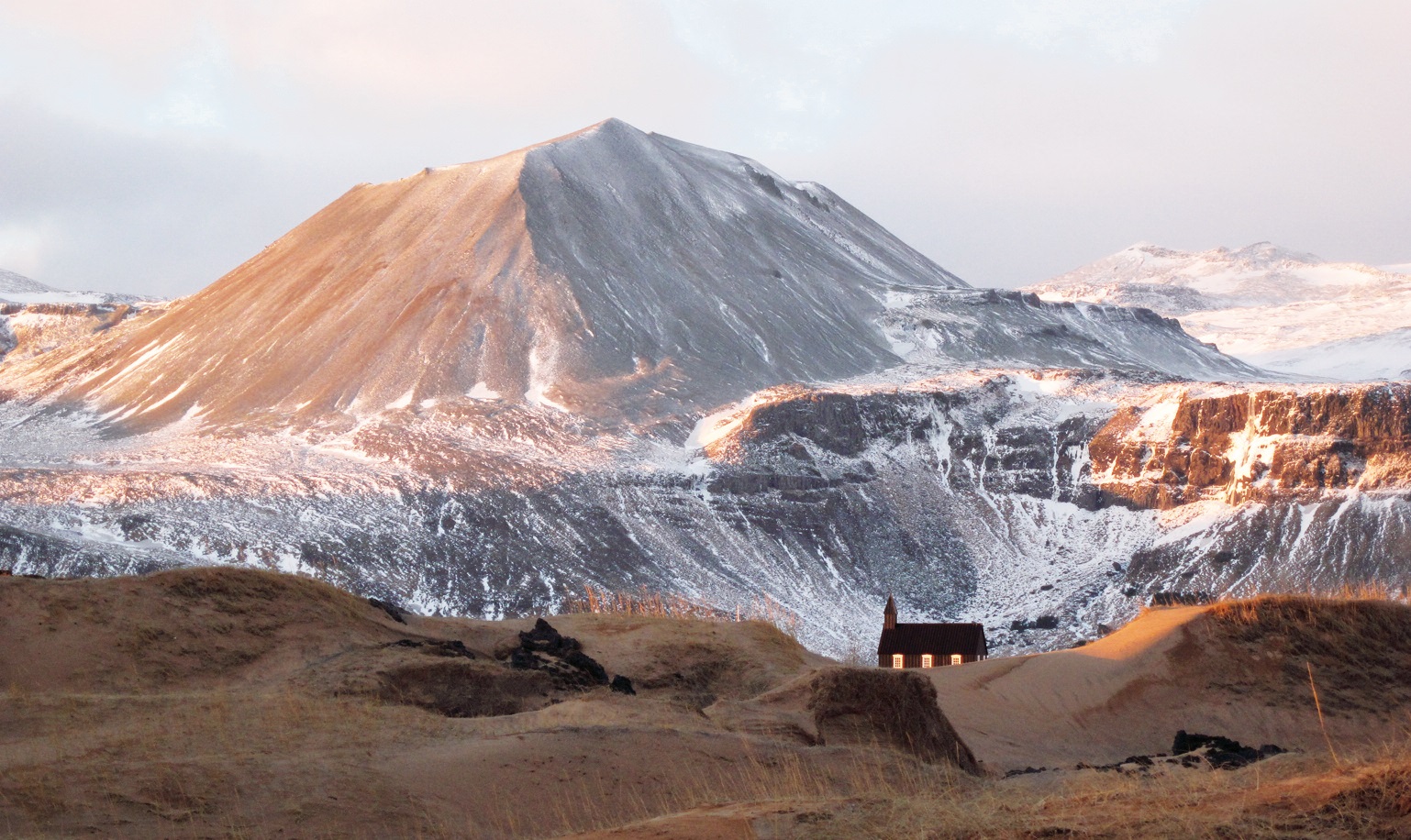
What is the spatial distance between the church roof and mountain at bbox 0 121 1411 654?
71.2 ft

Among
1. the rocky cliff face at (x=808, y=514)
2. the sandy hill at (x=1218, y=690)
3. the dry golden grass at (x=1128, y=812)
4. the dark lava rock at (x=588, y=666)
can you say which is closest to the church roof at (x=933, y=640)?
the rocky cliff face at (x=808, y=514)

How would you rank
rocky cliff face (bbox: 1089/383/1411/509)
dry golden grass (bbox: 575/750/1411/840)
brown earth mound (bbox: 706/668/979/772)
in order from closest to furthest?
1. dry golden grass (bbox: 575/750/1411/840)
2. brown earth mound (bbox: 706/668/979/772)
3. rocky cliff face (bbox: 1089/383/1411/509)

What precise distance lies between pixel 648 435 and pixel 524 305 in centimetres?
2643

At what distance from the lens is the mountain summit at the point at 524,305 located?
410ft

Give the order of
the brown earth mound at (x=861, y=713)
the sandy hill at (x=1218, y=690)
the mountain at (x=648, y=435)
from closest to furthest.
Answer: the brown earth mound at (x=861, y=713) → the sandy hill at (x=1218, y=690) → the mountain at (x=648, y=435)

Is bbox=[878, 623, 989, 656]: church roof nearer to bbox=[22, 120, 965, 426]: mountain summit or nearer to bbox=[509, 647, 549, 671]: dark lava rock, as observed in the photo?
bbox=[509, 647, 549, 671]: dark lava rock

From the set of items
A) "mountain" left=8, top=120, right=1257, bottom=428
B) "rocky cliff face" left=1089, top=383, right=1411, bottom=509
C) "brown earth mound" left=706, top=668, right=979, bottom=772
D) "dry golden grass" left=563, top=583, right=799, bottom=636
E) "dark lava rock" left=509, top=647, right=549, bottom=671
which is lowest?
"dry golden grass" left=563, top=583, right=799, bottom=636

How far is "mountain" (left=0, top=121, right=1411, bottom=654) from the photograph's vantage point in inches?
3536

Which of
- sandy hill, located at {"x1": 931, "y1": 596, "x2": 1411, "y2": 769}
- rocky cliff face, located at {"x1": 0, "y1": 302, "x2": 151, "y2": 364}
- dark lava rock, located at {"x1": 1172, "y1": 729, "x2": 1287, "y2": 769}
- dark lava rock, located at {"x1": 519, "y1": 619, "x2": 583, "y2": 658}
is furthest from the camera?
rocky cliff face, located at {"x1": 0, "y1": 302, "x2": 151, "y2": 364}

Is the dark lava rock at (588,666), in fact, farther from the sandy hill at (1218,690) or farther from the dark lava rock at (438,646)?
the sandy hill at (1218,690)

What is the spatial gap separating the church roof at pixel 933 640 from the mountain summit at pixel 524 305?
63.6m

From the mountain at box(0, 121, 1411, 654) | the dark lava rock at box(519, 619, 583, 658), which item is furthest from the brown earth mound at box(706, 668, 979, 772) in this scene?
the mountain at box(0, 121, 1411, 654)

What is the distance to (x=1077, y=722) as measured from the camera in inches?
1053

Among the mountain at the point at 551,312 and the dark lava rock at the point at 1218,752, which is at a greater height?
the mountain at the point at 551,312
